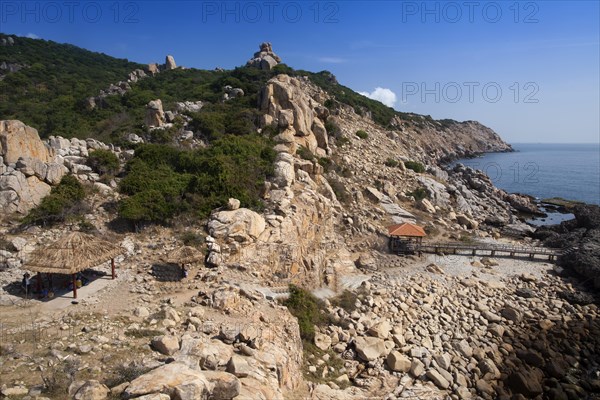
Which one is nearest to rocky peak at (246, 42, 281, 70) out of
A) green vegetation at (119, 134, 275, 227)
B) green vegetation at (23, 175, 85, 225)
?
green vegetation at (119, 134, 275, 227)

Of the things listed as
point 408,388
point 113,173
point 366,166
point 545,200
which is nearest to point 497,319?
point 408,388

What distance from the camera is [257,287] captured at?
14922mm

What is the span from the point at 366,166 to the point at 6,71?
162 feet

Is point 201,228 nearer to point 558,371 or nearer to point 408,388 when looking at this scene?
point 408,388

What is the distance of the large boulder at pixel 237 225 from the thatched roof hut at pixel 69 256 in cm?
458

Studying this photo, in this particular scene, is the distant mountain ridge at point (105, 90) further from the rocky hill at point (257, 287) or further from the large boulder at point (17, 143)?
the large boulder at point (17, 143)

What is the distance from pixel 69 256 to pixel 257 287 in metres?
6.71

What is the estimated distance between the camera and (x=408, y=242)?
944 inches

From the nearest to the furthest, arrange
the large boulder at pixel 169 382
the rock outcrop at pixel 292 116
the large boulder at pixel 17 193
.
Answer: the large boulder at pixel 169 382, the large boulder at pixel 17 193, the rock outcrop at pixel 292 116

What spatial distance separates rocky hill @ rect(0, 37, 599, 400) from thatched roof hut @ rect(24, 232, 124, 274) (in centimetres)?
115

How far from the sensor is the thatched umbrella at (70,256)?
11.9 meters

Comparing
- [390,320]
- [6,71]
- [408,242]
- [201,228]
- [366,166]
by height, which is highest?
[6,71]

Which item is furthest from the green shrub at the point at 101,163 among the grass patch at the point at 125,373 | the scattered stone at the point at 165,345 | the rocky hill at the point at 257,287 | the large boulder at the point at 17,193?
the grass patch at the point at 125,373

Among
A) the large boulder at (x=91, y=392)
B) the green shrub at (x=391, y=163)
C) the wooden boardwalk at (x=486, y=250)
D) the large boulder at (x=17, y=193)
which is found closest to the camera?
the large boulder at (x=91, y=392)
